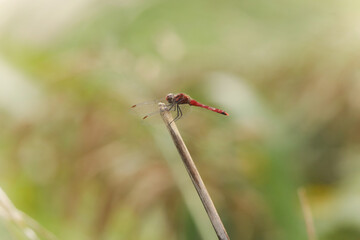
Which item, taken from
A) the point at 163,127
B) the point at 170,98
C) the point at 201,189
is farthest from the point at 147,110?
the point at 201,189

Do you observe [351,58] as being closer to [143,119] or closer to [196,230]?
[196,230]

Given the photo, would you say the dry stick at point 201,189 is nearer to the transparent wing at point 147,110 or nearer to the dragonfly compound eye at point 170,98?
the dragonfly compound eye at point 170,98

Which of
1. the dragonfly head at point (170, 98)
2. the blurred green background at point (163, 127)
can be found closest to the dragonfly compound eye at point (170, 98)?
the dragonfly head at point (170, 98)

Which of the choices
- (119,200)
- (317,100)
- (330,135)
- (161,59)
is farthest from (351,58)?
(119,200)

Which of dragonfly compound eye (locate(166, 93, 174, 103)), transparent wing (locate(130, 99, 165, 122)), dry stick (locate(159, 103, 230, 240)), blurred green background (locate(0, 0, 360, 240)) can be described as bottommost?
dry stick (locate(159, 103, 230, 240))

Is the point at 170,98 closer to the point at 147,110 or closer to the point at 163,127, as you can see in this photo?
the point at 147,110

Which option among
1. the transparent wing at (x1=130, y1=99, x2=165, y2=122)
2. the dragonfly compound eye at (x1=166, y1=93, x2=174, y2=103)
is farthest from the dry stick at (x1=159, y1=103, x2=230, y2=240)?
the transparent wing at (x1=130, y1=99, x2=165, y2=122)

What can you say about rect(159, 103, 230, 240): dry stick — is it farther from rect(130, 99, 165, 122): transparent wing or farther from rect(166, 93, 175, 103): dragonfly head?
rect(130, 99, 165, 122): transparent wing

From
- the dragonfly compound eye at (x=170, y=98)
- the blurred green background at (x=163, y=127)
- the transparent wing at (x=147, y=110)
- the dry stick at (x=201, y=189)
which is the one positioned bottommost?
the dry stick at (x=201, y=189)
